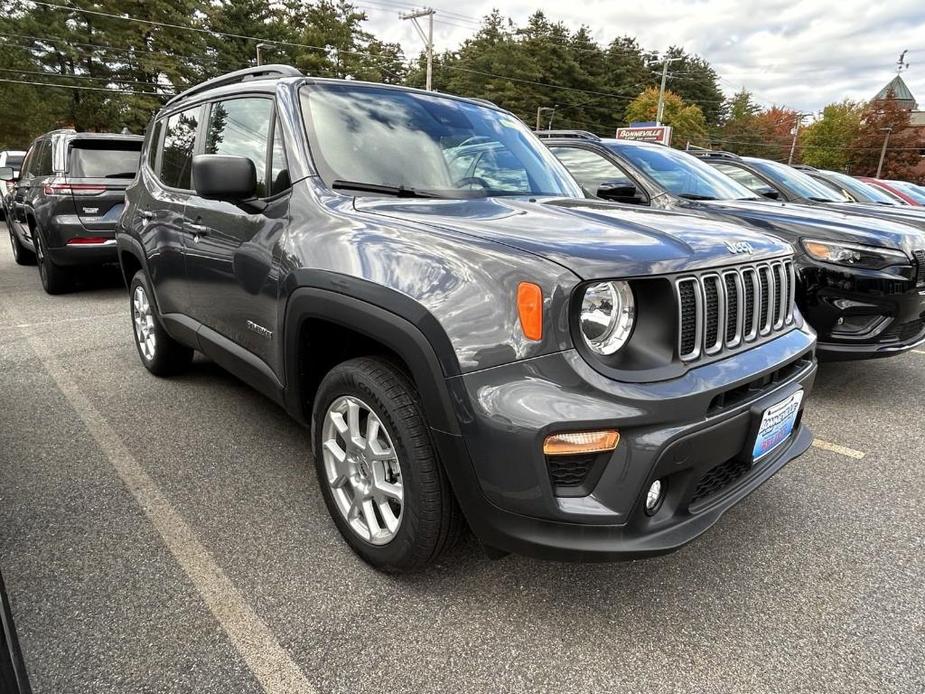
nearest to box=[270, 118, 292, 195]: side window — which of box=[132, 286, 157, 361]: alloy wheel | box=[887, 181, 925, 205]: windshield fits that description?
box=[132, 286, 157, 361]: alloy wheel

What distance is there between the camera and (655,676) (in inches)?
70.5

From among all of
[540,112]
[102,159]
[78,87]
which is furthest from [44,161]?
[540,112]

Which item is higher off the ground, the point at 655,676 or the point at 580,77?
the point at 580,77

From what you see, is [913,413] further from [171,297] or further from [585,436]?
[171,297]

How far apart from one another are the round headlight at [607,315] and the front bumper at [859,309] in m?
2.78

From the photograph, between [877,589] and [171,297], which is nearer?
[877,589]

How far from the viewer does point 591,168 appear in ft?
17.2

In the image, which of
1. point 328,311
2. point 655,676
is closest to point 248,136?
point 328,311

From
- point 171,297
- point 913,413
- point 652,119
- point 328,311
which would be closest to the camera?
point 328,311

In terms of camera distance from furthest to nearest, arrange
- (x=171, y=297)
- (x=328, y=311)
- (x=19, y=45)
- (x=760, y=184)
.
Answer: (x=19, y=45)
(x=760, y=184)
(x=171, y=297)
(x=328, y=311)

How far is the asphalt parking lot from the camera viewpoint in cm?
179

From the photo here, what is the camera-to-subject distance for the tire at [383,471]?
74.4 inches

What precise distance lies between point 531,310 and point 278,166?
5.13ft

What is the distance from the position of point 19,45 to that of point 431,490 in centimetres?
3912
